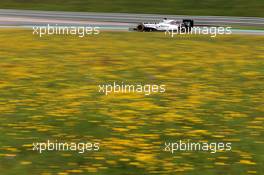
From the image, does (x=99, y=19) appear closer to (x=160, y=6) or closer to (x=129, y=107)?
(x=160, y=6)

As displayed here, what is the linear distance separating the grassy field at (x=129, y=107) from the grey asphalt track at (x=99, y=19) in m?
16.4

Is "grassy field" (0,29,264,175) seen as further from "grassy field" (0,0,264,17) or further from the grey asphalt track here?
"grassy field" (0,0,264,17)

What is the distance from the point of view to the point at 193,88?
11367 millimetres

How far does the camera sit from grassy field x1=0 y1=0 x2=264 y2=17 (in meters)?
36.4

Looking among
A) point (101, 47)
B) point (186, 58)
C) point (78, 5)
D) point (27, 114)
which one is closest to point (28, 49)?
point (101, 47)

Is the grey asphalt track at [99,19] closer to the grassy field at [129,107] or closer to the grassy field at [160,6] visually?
the grassy field at [160,6]

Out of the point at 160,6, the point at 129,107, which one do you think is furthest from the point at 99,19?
the point at 129,107

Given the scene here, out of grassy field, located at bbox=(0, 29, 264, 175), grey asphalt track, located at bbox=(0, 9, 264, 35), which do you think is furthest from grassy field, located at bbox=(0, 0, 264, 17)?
grassy field, located at bbox=(0, 29, 264, 175)

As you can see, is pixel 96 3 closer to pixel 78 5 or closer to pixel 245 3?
pixel 78 5

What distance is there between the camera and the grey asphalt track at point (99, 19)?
3177 cm

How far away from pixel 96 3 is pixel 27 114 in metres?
30.3

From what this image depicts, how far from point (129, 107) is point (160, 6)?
2853cm

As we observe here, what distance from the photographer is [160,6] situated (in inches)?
1489

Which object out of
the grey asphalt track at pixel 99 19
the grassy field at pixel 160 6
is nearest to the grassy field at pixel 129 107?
the grey asphalt track at pixel 99 19
